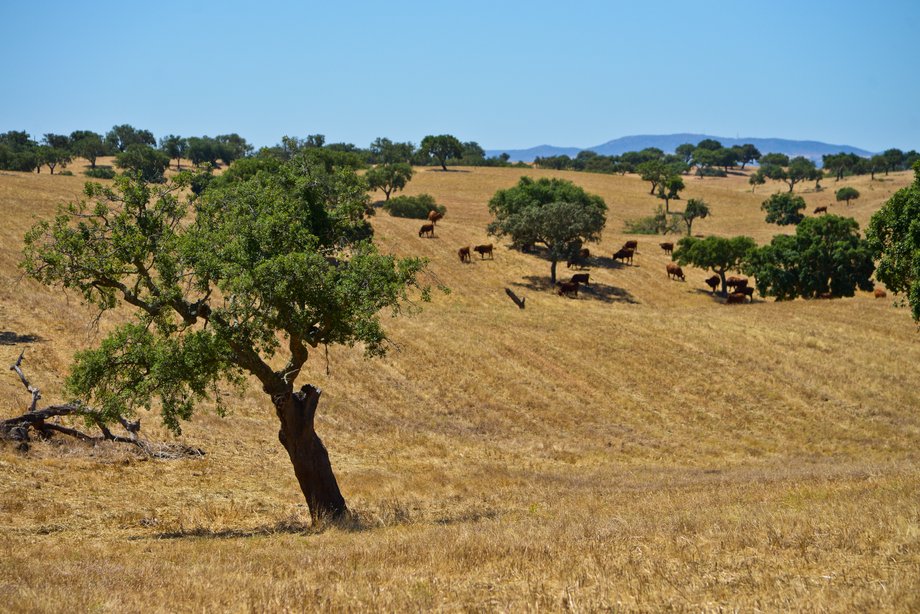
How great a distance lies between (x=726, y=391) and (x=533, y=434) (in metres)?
13.0

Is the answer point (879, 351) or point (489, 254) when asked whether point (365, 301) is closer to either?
point (879, 351)

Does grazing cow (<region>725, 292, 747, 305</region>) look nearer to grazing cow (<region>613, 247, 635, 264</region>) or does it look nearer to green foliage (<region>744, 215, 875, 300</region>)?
green foliage (<region>744, 215, 875, 300</region>)

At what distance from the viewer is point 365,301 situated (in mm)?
16656

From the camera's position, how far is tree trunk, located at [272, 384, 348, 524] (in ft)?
56.9

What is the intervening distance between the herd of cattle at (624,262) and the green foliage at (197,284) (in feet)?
156

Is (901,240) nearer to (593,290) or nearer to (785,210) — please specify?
(593,290)

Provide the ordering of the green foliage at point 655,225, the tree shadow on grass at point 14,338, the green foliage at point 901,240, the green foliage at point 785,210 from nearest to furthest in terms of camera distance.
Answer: the green foliage at point 901,240, the tree shadow on grass at point 14,338, the green foliage at point 655,225, the green foliage at point 785,210

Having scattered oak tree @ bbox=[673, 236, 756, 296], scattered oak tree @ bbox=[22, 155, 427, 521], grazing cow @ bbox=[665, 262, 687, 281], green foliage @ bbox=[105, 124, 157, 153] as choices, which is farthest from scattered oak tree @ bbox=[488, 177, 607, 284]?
green foliage @ bbox=[105, 124, 157, 153]

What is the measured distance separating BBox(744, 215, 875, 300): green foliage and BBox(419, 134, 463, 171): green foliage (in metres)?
103

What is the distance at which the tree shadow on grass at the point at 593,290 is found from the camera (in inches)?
2525

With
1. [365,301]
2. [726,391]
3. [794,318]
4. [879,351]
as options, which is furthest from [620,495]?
[794,318]

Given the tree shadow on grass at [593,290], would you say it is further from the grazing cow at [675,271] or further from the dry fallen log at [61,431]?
the dry fallen log at [61,431]

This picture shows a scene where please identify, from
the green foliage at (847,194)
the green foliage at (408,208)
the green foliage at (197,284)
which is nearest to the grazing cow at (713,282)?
the green foliage at (408,208)

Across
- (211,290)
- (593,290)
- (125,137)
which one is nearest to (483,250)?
(593,290)
